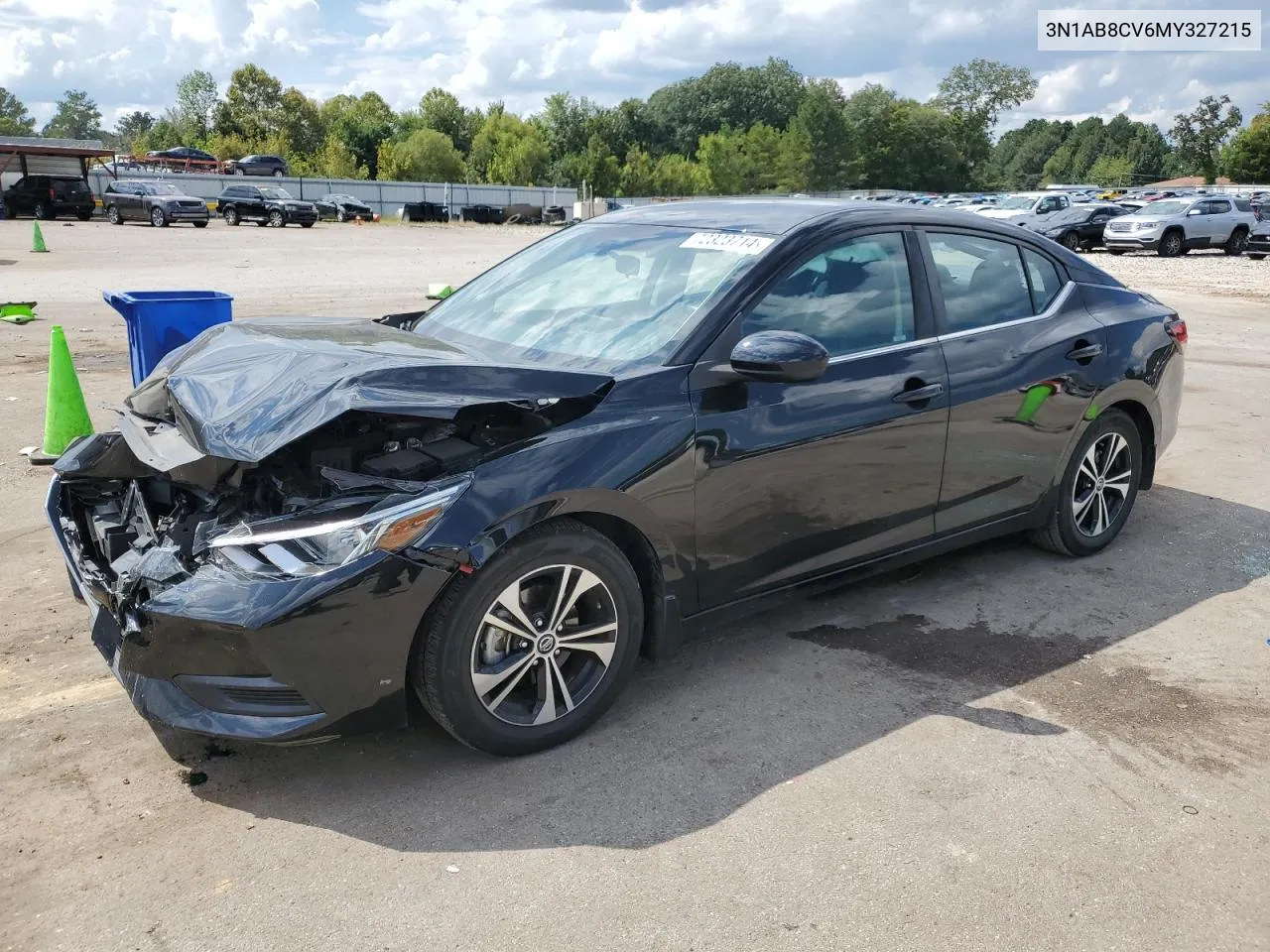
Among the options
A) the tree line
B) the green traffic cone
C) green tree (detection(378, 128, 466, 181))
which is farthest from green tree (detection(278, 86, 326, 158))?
the green traffic cone

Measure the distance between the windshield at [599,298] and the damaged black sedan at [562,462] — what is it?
0.02 m

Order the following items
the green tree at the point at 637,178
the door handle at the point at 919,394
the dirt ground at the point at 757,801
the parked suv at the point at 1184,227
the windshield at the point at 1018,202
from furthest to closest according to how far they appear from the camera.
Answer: the green tree at the point at 637,178 < the windshield at the point at 1018,202 < the parked suv at the point at 1184,227 < the door handle at the point at 919,394 < the dirt ground at the point at 757,801

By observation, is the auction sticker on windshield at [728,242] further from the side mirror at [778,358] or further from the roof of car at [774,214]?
the side mirror at [778,358]

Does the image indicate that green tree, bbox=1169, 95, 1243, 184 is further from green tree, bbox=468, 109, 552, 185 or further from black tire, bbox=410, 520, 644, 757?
black tire, bbox=410, 520, 644, 757

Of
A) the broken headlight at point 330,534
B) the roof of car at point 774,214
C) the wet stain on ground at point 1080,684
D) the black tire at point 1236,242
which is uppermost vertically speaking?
the roof of car at point 774,214

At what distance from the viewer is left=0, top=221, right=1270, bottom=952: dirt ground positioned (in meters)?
2.70

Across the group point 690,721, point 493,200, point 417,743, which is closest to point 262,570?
point 417,743

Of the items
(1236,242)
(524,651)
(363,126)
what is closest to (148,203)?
(1236,242)

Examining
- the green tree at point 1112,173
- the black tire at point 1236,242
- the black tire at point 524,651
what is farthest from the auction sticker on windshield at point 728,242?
the green tree at point 1112,173

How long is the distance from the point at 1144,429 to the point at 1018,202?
39481mm

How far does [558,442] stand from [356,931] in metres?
1.48

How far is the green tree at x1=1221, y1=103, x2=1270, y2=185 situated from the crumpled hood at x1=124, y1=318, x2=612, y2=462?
10108 cm

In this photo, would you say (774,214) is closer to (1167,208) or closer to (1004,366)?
(1004,366)

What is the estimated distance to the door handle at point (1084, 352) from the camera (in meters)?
4.97
